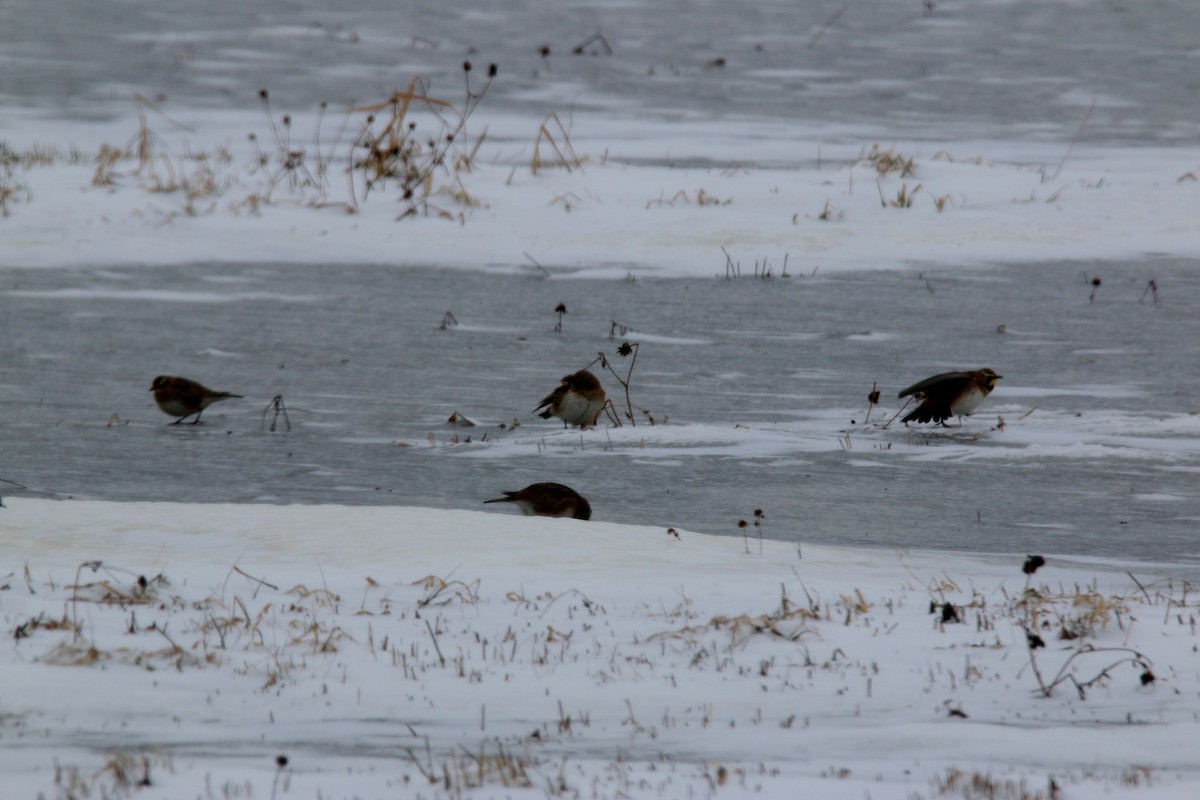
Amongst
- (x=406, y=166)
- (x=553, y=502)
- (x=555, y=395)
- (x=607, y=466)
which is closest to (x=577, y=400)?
(x=555, y=395)

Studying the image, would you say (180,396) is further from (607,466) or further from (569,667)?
(569,667)

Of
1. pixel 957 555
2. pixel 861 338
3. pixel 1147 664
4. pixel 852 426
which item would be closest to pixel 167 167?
pixel 861 338

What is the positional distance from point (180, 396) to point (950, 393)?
4.11 m

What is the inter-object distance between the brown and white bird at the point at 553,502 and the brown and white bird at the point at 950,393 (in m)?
2.33

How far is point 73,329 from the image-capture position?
1066cm

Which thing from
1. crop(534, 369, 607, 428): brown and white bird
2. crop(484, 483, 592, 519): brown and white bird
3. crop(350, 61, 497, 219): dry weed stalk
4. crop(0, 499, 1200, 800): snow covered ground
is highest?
crop(350, 61, 497, 219): dry weed stalk

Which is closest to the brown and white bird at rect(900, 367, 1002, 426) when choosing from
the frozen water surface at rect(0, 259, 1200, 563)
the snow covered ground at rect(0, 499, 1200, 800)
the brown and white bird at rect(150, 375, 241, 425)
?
the frozen water surface at rect(0, 259, 1200, 563)

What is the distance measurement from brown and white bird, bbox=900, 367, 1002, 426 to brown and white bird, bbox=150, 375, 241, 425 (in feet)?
12.3

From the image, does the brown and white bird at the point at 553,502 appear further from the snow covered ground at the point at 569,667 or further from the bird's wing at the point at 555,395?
the bird's wing at the point at 555,395

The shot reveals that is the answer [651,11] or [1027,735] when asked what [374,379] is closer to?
Result: [1027,735]

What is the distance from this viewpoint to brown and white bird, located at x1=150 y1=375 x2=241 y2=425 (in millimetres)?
8352

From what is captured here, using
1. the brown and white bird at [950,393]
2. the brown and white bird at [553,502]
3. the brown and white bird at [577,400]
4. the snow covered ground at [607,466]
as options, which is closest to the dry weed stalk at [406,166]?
the snow covered ground at [607,466]

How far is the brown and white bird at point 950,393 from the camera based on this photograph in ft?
26.5

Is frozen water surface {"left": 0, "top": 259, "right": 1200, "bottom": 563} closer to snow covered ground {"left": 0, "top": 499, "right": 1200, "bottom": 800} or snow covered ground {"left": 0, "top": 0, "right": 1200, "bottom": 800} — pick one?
snow covered ground {"left": 0, "top": 0, "right": 1200, "bottom": 800}
